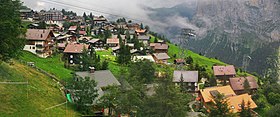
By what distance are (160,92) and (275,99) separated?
45343 mm

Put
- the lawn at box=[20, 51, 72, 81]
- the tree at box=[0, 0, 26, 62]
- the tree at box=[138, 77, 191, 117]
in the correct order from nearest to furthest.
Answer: the tree at box=[0, 0, 26, 62], the tree at box=[138, 77, 191, 117], the lawn at box=[20, 51, 72, 81]

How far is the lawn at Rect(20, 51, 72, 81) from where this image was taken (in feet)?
200

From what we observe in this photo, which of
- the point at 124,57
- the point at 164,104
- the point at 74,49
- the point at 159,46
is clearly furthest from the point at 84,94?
the point at 159,46

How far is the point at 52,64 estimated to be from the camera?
6938 cm

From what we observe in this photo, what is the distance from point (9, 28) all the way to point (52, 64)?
117 feet

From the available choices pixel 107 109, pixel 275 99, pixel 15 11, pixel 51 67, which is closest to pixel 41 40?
pixel 51 67

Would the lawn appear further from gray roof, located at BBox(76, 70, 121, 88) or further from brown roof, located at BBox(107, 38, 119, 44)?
brown roof, located at BBox(107, 38, 119, 44)

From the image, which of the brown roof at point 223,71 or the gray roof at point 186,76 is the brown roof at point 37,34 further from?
the brown roof at point 223,71

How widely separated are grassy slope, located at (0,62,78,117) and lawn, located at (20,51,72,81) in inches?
320

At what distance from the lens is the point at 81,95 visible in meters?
46.3

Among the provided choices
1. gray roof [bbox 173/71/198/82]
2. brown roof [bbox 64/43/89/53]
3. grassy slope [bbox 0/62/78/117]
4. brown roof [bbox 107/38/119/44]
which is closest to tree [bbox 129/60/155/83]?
gray roof [bbox 173/71/198/82]

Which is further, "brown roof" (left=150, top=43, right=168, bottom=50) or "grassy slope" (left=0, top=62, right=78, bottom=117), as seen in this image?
"brown roof" (left=150, top=43, right=168, bottom=50)

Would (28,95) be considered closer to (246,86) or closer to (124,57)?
(124,57)

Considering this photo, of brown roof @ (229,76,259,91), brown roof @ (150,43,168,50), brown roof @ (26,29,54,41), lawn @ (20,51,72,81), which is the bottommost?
brown roof @ (229,76,259,91)
